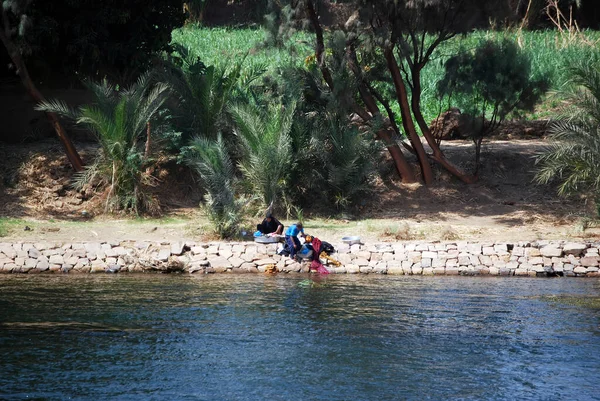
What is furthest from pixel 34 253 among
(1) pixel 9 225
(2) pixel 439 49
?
(2) pixel 439 49

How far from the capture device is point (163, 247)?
1662 cm

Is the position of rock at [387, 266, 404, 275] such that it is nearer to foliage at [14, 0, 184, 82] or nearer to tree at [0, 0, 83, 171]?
tree at [0, 0, 83, 171]

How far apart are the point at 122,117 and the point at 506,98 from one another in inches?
369

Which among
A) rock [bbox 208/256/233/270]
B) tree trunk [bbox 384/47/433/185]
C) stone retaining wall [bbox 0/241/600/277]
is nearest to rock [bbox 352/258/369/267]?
stone retaining wall [bbox 0/241/600/277]

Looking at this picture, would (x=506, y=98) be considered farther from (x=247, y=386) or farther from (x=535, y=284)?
(x=247, y=386)

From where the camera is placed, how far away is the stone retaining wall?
16.4 metres

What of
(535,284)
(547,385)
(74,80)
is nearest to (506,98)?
(535,284)

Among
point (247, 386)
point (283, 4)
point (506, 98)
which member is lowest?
point (247, 386)

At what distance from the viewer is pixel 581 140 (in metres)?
18.3

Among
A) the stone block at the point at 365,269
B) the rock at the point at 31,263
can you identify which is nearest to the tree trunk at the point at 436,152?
the stone block at the point at 365,269

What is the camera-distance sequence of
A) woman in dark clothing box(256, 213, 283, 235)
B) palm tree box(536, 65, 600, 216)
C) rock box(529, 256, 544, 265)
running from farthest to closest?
palm tree box(536, 65, 600, 216)
woman in dark clothing box(256, 213, 283, 235)
rock box(529, 256, 544, 265)

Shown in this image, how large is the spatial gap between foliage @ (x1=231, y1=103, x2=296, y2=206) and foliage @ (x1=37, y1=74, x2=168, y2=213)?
208cm

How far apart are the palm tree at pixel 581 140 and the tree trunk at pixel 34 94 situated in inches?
424

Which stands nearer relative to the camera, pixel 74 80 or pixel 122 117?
pixel 122 117
